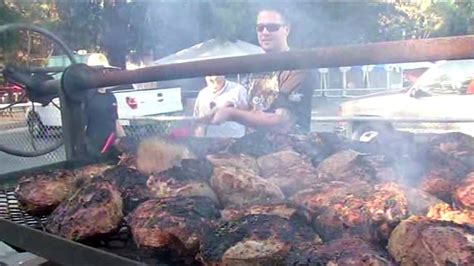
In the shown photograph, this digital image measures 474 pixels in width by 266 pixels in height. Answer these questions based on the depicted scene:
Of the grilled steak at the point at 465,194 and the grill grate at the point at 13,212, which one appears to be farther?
the grill grate at the point at 13,212

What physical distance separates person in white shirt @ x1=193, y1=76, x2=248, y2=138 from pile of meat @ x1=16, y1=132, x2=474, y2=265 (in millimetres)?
1937

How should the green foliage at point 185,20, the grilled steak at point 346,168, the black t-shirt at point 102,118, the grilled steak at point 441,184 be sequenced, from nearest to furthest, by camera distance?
the grilled steak at point 441,184 → the grilled steak at point 346,168 → the green foliage at point 185,20 → the black t-shirt at point 102,118

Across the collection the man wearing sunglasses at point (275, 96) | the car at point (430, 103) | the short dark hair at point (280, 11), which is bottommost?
the car at point (430, 103)

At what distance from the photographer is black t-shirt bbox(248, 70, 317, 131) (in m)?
3.09

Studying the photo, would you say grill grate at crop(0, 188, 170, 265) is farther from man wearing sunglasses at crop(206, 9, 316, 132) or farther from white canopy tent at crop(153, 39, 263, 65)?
white canopy tent at crop(153, 39, 263, 65)

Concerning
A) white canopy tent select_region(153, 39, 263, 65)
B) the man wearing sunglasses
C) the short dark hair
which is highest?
the short dark hair

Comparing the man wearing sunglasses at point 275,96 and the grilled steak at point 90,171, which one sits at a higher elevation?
the man wearing sunglasses at point 275,96

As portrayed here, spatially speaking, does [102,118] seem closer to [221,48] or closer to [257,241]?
[221,48]

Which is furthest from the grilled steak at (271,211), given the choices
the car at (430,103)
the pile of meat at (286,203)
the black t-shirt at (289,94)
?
the car at (430,103)

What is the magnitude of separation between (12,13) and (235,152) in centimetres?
336

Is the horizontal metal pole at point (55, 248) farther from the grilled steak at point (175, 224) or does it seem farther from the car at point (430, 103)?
the car at point (430, 103)

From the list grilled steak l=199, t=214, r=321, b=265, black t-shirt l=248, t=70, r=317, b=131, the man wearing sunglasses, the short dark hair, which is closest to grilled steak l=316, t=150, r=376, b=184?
grilled steak l=199, t=214, r=321, b=265

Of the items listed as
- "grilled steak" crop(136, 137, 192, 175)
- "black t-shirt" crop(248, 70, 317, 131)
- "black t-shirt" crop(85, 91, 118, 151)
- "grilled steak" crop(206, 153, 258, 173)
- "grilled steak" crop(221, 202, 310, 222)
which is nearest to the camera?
"grilled steak" crop(221, 202, 310, 222)

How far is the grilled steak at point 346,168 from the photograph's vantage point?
176 cm
